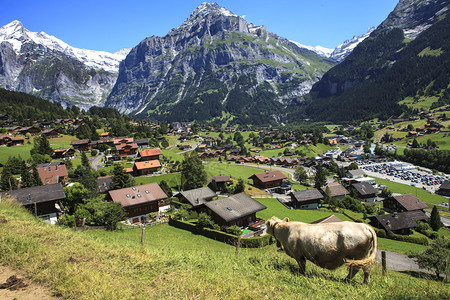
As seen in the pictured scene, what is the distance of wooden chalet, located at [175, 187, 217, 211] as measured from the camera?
41.5 metres

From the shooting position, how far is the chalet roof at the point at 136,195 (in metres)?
38.0

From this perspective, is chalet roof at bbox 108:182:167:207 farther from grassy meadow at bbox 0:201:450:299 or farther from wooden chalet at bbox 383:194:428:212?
wooden chalet at bbox 383:194:428:212

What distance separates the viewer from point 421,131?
470ft

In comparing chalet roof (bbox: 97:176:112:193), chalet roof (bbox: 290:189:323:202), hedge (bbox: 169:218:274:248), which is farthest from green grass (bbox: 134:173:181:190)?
chalet roof (bbox: 290:189:323:202)

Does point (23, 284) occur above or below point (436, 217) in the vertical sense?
above

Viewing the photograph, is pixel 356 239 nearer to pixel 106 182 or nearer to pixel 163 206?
pixel 163 206

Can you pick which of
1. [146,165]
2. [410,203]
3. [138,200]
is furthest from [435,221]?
[146,165]

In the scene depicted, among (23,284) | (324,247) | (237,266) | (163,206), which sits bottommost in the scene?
(163,206)

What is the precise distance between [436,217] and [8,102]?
17540cm

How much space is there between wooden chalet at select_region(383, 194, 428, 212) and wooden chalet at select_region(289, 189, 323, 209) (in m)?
19.1

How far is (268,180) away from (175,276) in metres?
64.2

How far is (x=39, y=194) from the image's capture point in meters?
29.8

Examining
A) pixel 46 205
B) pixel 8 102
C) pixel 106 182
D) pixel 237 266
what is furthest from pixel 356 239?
pixel 8 102

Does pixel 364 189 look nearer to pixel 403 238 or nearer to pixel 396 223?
pixel 396 223
